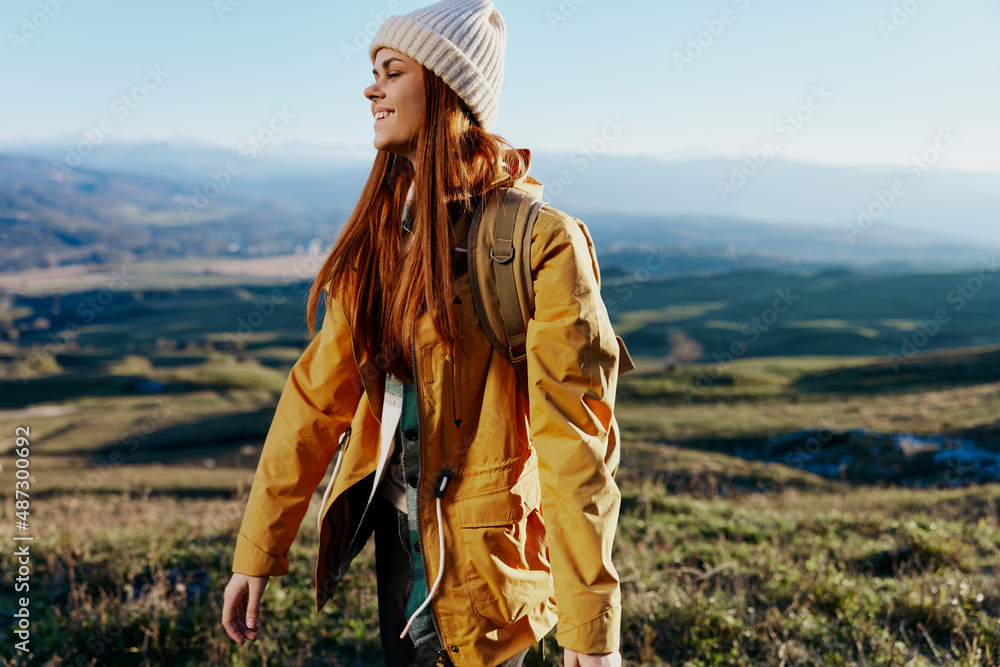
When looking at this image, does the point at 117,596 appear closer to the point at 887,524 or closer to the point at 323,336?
the point at 323,336

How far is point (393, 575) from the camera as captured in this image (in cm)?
203

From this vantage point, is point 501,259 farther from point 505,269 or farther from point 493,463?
point 493,463

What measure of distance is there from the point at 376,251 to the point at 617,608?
1.24 m

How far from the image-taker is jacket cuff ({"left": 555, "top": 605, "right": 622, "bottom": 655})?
4.95 feet

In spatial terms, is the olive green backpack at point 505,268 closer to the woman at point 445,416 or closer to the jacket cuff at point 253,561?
the woman at point 445,416

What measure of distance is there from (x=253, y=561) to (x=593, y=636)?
111 centimetres

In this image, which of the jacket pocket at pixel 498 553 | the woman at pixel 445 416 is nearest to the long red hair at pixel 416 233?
the woman at pixel 445 416

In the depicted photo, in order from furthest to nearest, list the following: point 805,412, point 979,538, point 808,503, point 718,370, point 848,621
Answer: point 718,370
point 805,412
point 808,503
point 979,538
point 848,621

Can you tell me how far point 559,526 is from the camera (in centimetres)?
158

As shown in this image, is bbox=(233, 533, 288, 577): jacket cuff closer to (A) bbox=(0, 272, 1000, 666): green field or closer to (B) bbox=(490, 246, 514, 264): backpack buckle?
(B) bbox=(490, 246, 514, 264): backpack buckle

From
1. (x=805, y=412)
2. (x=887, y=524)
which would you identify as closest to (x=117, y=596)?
(x=887, y=524)

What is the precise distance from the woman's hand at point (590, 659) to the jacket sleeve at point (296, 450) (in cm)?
93

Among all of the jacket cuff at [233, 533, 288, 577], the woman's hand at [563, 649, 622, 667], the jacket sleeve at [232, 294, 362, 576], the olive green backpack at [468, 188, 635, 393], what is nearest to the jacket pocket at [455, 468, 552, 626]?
the woman's hand at [563, 649, 622, 667]

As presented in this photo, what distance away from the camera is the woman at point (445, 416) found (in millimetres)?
1594
